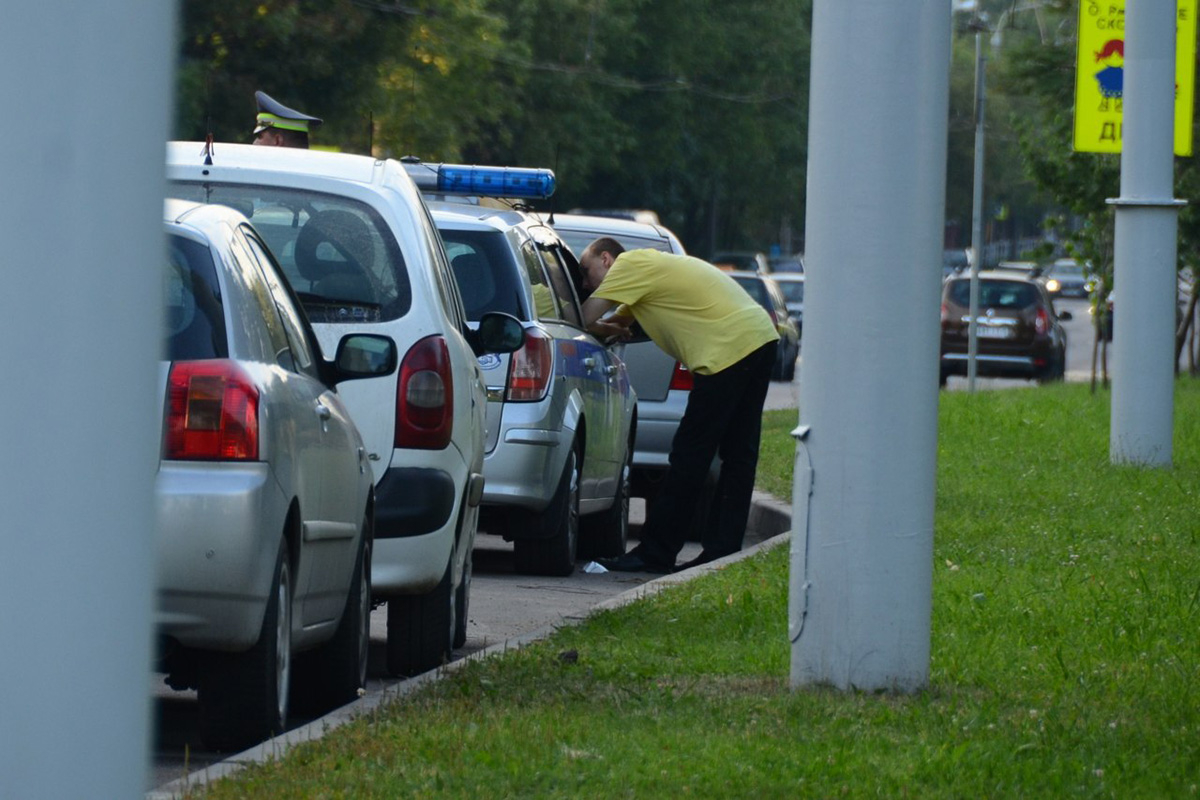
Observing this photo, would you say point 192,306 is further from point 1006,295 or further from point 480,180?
point 1006,295

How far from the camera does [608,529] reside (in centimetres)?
1133

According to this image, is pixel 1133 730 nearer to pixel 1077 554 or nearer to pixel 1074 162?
pixel 1077 554

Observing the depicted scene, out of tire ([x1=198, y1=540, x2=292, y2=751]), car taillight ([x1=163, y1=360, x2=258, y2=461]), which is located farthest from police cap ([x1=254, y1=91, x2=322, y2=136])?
car taillight ([x1=163, y1=360, x2=258, y2=461])

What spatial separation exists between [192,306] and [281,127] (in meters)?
5.88

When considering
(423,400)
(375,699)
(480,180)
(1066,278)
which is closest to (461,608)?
(423,400)

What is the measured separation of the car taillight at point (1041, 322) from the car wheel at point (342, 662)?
2812 cm

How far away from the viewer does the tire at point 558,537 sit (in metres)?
9.77

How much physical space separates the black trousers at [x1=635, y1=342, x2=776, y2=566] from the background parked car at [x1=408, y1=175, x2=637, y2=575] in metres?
0.43

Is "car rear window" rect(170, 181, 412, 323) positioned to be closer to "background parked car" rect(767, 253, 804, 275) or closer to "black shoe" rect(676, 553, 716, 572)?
"black shoe" rect(676, 553, 716, 572)

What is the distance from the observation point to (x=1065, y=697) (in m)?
5.62

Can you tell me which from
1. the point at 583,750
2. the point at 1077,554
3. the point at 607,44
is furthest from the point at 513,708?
the point at 607,44

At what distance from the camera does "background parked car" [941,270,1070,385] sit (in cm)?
3338

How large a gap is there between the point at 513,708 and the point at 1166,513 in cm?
616

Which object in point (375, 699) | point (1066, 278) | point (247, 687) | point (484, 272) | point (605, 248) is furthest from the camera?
point (1066, 278)
